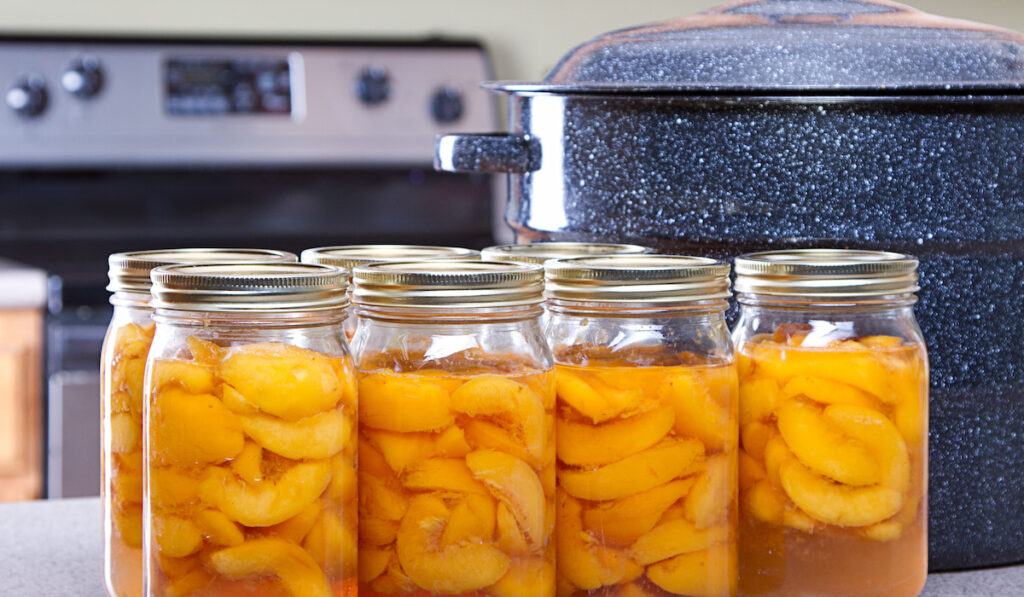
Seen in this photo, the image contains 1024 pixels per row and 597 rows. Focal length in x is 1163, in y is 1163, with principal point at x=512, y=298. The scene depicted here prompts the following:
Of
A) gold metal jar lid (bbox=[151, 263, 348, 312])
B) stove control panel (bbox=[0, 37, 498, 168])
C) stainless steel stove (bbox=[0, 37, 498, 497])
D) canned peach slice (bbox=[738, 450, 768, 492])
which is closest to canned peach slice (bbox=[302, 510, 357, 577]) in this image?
gold metal jar lid (bbox=[151, 263, 348, 312])

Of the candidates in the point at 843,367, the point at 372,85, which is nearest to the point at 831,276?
the point at 843,367

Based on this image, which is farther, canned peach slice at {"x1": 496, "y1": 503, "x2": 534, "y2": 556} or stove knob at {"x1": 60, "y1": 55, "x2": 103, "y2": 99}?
stove knob at {"x1": 60, "y1": 55, "x2": 103, "y2": 99}

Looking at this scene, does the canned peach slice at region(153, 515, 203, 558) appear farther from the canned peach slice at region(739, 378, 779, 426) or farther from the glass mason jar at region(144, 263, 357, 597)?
the canned peach slice at region(739, 378, 779, 426)

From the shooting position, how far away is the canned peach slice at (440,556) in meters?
0.55

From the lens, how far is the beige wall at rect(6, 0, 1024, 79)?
2.20 meters

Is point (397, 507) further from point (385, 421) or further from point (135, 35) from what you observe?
point (135, 35)

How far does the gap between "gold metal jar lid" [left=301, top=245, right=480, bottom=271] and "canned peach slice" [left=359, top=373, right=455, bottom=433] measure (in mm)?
115

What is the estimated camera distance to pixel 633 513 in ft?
1.89

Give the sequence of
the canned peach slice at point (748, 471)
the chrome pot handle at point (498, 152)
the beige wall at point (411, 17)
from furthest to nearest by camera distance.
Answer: the beige wall at point (411, 17), the chrome pot handle at point (498, 152), the canned peach slice at point (748, 471)

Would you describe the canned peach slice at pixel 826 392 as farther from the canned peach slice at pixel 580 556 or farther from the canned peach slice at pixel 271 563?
the canned peach slice at pixel 271 563

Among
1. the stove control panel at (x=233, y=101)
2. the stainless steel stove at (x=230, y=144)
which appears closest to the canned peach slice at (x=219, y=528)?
the stainless steel stove at (x=230, y=144)

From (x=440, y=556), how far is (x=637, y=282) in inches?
6.4

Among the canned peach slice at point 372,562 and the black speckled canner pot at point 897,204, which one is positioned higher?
the black speckled canner pot at point 897,204

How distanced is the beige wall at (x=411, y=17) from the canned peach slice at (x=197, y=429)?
1852mm
